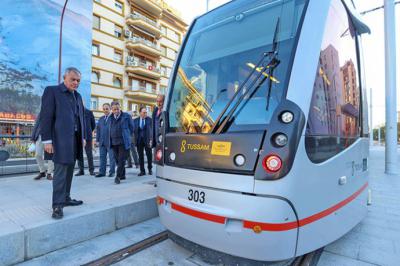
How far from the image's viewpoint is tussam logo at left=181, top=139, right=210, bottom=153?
7.37 ft

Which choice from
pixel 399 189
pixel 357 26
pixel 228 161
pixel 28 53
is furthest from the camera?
pixel 28 53

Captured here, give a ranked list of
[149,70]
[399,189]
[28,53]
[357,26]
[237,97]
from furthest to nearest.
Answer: [149,70] < [28,53] < [399,189] < [357,26] < [237,97]

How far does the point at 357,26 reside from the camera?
10.2 feet

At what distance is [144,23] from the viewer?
26328mm

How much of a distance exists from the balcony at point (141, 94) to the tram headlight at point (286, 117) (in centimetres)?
2496

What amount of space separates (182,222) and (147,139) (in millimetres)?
4023

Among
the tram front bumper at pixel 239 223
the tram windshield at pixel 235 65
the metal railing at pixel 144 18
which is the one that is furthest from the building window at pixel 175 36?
the tram front bumper at pixel 239 223

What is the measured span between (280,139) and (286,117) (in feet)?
0.59

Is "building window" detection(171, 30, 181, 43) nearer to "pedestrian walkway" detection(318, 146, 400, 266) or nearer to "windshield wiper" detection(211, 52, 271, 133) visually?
"pedestrian walkway" detection(318, 146, 400, 266)

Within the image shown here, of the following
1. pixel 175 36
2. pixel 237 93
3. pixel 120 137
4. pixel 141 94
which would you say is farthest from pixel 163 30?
pixel 237 93

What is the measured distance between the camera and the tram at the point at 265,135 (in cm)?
189

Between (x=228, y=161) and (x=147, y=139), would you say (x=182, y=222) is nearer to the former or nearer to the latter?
(x=228, y=161)

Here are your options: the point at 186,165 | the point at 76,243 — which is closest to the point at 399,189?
the point at 186,165

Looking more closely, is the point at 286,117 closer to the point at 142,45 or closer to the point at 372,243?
the point at 372,243
